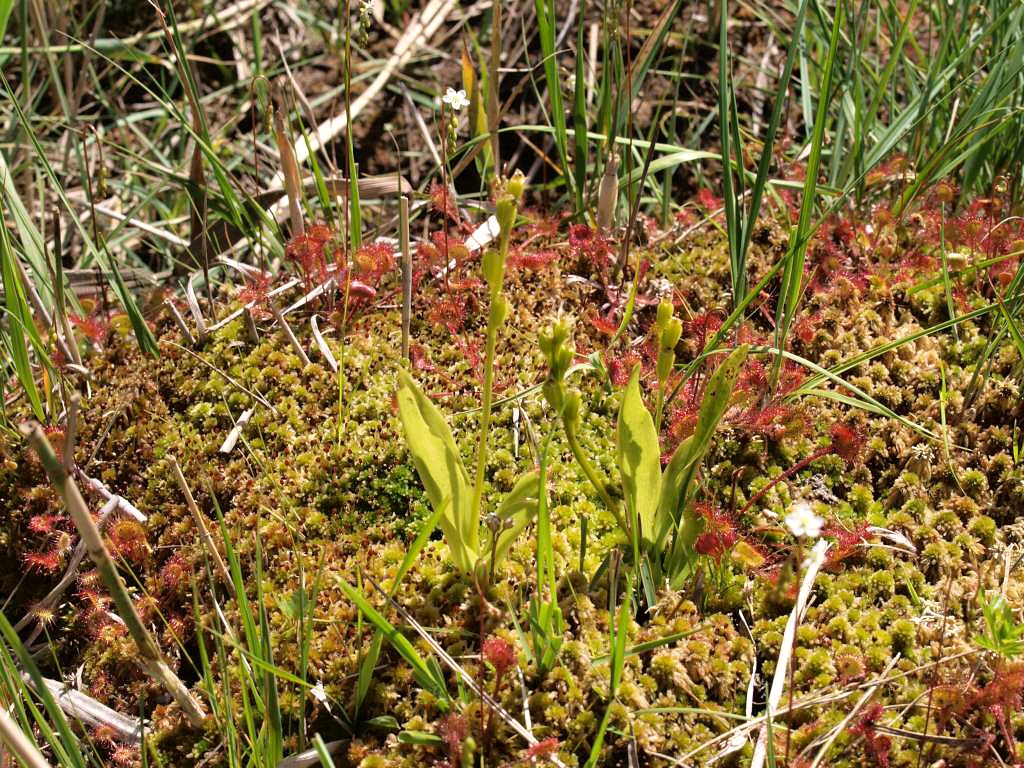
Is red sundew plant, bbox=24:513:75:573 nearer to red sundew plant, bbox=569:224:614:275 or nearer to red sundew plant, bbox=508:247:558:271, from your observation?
red sundew plant, bbox=508:247:558:271

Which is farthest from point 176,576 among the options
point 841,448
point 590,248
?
point 841,448

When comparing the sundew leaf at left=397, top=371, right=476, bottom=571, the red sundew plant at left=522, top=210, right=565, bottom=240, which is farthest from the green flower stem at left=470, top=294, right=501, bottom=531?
the red sundew plant at left=522, top=210, right=565, bottom=240

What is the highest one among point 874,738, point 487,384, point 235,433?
point 487,384

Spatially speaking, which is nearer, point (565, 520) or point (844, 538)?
point (844, 538)

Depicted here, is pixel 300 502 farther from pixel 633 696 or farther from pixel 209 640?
pixel 633 696

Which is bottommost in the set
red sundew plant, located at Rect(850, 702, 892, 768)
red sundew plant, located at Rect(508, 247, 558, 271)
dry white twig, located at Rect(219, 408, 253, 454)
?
red sundew plant, located at Rect(850, 702, 892, 768)

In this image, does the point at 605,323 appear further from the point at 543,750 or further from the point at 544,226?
the point at 543,750
